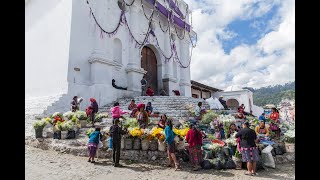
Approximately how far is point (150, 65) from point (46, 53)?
834 cm

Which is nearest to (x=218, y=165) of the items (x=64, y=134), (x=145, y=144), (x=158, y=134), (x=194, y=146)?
(x=194, y=146)

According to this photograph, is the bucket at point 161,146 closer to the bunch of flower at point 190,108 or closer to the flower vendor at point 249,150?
the flower vendor at point 249,150

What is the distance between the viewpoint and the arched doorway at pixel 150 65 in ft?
67.3

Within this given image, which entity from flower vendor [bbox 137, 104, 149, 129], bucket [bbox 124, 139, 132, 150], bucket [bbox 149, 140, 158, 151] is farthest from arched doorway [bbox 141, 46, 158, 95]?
bucket [bbox 149, 140, 158, 151]

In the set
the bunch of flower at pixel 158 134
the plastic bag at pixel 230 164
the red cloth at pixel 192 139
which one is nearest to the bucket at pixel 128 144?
the bunch of flower at pixel 158 134

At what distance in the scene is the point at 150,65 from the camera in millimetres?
21078

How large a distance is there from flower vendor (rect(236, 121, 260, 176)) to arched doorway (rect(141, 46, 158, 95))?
13.9 m

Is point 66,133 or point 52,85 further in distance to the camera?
point 52,85

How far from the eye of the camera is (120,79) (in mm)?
17281

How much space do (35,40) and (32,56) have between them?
1.02m

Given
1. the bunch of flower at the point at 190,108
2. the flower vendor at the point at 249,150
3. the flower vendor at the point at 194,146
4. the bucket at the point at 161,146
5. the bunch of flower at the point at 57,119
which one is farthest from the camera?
the bunch of flower at the point at 190,108

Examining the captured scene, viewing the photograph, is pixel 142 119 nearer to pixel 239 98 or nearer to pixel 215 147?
pixel 215 147
